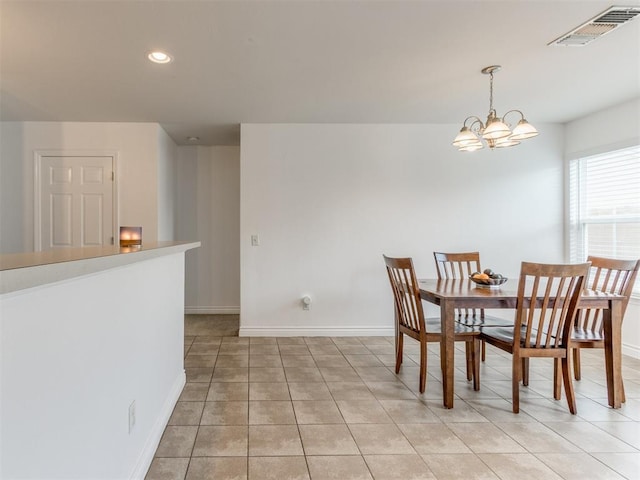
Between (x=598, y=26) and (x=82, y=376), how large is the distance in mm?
3166

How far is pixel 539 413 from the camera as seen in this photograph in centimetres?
223

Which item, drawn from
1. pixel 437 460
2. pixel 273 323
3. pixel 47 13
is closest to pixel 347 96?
pixel 47 13

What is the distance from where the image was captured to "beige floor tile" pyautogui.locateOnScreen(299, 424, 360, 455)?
1817 mm

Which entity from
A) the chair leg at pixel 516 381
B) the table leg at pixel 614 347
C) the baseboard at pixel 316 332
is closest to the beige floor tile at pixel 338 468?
the chair leg at pixel 516 381

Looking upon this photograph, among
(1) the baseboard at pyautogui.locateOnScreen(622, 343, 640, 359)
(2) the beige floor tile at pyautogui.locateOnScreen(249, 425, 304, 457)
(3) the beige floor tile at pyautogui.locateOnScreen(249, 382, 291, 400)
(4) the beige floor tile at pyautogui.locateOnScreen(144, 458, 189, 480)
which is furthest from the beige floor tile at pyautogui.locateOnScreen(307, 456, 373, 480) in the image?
(1) the baseboard at pyautogui.locateOnScreen(622, 343, 640, 359)

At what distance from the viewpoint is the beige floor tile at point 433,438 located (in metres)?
1.84

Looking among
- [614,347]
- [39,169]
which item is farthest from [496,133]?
[39,169]

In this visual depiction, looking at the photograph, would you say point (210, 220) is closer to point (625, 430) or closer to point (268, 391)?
point (268, 391)

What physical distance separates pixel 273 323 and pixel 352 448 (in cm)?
230

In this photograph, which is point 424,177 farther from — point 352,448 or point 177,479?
point 177,479

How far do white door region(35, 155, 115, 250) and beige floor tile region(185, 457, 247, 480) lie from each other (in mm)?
3179

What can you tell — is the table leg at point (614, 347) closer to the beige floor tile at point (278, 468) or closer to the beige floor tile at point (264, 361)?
the beige floor tile at point (278, 468)

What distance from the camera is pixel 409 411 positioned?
7.36 ft

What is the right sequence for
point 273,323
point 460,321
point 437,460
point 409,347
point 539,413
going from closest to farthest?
point 437,460
point 539,413
point 460,321
point 409,347
point 273,323
